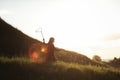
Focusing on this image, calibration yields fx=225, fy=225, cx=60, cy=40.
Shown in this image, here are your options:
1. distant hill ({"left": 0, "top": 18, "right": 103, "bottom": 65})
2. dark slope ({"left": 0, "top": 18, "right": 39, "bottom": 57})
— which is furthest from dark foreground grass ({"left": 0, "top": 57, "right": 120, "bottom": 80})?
dark slope ({"left": 0, "top": 18, "right": 39, "bottom": 57})

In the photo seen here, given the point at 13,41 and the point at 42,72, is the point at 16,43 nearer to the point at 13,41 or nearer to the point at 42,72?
the point at 13,41

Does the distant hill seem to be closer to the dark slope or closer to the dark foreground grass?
the dark slope

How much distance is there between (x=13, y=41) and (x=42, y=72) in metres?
24.6

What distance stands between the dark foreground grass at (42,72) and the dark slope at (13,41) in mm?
17969

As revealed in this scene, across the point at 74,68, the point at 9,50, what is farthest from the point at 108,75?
the point at 9,50

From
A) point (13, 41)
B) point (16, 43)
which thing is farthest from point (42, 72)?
point (13, 41)

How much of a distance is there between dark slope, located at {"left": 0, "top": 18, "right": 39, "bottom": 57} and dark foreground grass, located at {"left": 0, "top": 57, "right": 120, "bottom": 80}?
707 inches

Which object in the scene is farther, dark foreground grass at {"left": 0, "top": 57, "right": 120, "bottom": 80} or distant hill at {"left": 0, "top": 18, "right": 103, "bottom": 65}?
distant hill at {"left": 0, "top": 18, "right": 103, "bottom": 65}

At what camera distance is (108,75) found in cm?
1441

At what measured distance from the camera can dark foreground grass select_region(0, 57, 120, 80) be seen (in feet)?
35.3

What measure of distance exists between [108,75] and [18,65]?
5.94m

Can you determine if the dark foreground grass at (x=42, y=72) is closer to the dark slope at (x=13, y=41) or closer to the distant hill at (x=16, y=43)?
the distant hill at (x=16, y=43)

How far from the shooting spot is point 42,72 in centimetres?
1180

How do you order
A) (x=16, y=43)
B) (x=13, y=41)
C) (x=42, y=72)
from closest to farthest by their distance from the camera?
(x=42, y=72), (x=16, y=43), (x=13, y=41)
